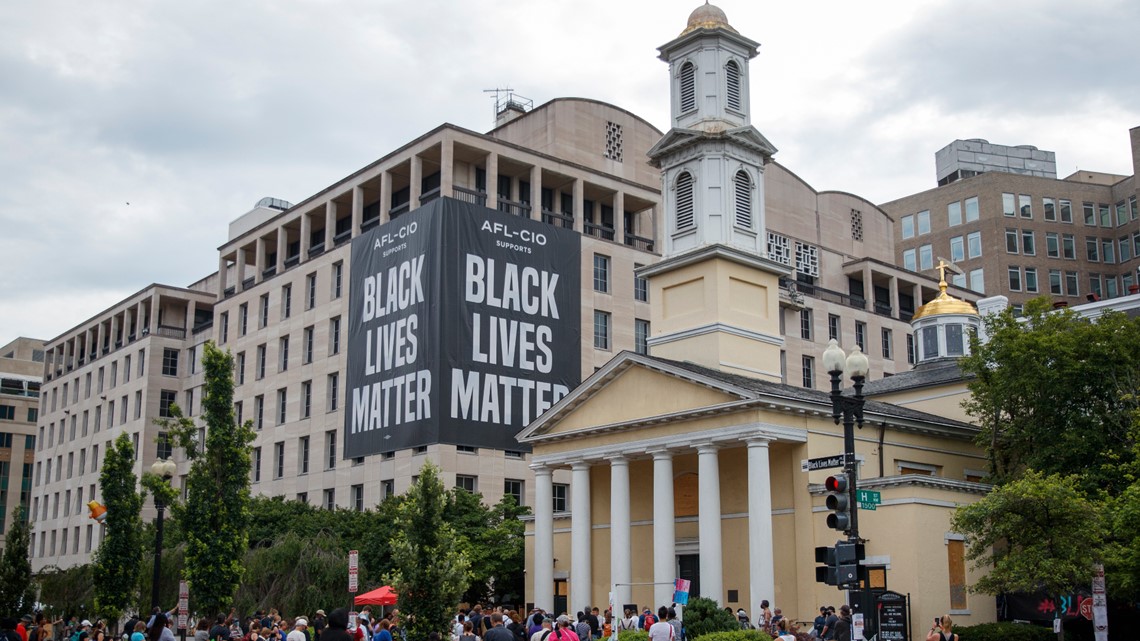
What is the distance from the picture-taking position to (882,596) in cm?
2514

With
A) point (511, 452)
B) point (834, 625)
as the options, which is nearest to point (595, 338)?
point (511, 452)

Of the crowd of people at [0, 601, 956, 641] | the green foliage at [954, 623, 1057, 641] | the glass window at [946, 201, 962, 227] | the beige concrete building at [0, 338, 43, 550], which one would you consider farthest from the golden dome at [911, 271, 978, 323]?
the beige concrete building at [0, 338, 43, 550]

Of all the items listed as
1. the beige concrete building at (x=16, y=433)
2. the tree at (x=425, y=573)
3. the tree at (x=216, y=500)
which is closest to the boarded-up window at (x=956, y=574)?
the tree at (x=425, y=573)

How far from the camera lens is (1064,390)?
39.8 m

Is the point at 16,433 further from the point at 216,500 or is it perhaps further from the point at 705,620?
the point at 705,620

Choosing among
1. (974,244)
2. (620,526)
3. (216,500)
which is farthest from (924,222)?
(216,500)

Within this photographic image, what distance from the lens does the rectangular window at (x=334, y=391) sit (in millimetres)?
67562

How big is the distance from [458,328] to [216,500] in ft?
90.9

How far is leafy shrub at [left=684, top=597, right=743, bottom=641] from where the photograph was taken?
99.1 ft

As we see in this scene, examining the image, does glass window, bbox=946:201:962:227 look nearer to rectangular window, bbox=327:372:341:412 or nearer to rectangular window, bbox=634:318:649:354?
rectangular window, bbox=634:318:649:354

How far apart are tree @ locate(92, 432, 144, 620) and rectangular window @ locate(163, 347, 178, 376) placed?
53.4m

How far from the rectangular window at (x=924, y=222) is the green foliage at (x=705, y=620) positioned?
293 ft

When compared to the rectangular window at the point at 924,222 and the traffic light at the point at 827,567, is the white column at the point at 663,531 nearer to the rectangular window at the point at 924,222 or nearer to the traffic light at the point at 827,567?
the traffic light at the point at 827,567

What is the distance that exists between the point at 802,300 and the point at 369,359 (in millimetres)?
31188
